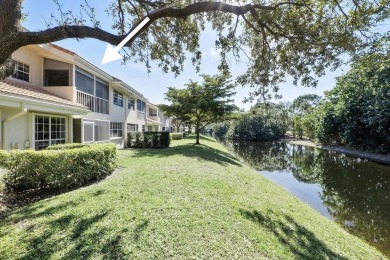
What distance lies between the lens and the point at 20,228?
4.81 metres

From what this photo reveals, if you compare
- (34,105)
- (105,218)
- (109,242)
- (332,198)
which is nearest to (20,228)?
(105,218)

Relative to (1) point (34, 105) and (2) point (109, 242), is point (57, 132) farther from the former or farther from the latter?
(2) point (109, 242)

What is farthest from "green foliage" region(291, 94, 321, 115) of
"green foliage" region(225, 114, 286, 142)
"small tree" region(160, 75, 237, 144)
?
"small tree" region(160, 75, 237, 144)

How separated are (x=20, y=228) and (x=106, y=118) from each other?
14719 mm

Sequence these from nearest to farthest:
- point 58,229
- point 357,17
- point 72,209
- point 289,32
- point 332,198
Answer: point 58,229, point 72,209, point 357,17, point 289,32, point 332,198

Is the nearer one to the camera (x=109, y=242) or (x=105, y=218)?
(x=109, y=242)

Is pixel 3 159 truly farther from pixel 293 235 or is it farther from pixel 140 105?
pixel 140 105

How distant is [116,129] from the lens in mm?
21328

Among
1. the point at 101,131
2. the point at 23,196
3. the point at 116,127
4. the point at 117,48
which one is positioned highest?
the point at 117,48

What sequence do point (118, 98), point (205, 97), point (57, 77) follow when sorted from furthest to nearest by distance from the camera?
point (205, 97) < point (118, 98) < point (57, 77)

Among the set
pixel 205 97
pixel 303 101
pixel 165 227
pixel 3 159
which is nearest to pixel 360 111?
pixel 205 97

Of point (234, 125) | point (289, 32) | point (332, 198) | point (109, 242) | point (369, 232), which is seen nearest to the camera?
point (109, 242)

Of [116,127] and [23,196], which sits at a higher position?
[116,127]

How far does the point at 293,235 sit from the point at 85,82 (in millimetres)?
14841
